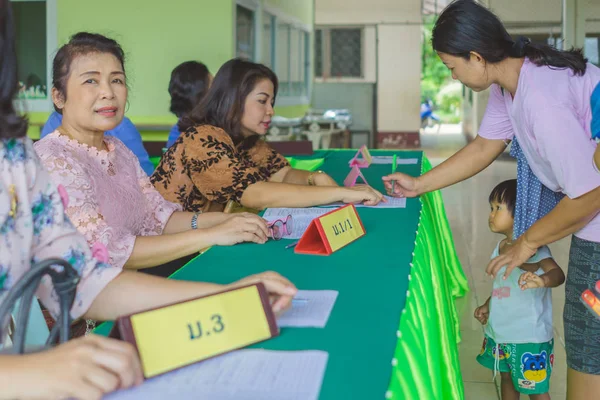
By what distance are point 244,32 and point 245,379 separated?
5.96 m

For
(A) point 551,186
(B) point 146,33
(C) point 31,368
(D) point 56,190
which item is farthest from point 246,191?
(B) point 146,33

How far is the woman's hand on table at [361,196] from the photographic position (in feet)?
7.75

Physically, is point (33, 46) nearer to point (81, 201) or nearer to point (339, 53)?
point (81, 201)

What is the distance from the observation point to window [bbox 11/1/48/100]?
5996 mm

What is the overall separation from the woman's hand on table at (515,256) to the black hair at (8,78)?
1302 mm

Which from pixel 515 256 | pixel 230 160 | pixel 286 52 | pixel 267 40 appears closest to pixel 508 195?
pixel 515 256

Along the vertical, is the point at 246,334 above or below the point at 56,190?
below

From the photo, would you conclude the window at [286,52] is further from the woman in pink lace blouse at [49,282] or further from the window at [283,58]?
the woman in pink lace blouse at [49,282]

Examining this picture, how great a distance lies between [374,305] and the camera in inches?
50.5

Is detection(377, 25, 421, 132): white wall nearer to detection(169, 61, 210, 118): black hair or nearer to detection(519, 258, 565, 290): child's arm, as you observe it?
detection(169, 61, 210, 118): black hair

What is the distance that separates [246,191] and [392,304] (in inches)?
42.2

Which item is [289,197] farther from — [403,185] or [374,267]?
[374,267]

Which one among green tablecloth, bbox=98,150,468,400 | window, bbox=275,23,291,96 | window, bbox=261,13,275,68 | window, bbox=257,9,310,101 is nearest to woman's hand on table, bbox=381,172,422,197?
green tablecloth, bbox=98,150,468,400

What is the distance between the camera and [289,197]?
228 cm
